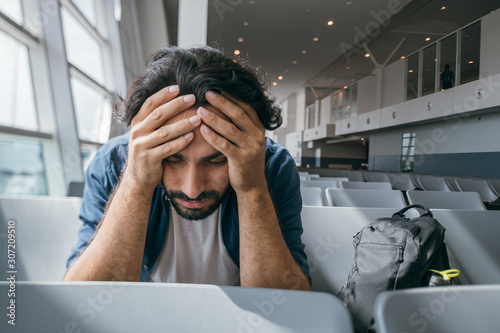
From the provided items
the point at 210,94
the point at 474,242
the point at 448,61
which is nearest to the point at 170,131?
the point at 210,94

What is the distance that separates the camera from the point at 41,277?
4.17 feet

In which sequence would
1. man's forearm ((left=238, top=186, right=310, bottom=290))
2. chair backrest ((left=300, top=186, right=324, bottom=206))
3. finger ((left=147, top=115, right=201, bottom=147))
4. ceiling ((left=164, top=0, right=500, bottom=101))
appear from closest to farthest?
finger ((left=147, top=115, right=201, bottom=147)) < man's forearm ((left=238, top=186, right=310, bottom=290)) < chair backrest ((left=300, top=186, right=324, bottom=206)) < ceiling ((left=164, top=0, right=500, bottom=101))

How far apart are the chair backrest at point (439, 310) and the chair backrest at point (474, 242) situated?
2.87 ft

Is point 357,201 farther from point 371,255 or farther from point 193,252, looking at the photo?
point 193,252

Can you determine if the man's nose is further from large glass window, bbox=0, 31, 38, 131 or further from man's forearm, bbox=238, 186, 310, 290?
large glass window, bbox=0, 31, 38, 131

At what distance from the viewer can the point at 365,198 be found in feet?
6.70

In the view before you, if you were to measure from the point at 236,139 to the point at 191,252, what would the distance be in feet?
1.53

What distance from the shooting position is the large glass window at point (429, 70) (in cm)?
916

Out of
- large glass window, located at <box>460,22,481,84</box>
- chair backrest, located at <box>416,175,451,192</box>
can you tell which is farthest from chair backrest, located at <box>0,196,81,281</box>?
large glass window, located at <box>460,22,481,84</box>

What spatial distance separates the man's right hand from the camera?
2.48 feet

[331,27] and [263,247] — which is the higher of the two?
[331,27]

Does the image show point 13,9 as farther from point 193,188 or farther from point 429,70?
point 429,70

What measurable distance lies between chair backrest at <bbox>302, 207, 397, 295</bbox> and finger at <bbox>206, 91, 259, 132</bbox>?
74cm

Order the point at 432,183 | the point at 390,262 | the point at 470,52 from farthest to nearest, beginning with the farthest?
the point at 470,52 < the point at 432,183 < the point at 390,262
